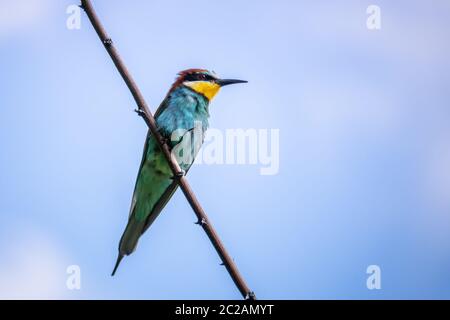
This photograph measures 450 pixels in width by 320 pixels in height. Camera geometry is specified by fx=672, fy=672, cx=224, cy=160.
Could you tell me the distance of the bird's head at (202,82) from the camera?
3982 millimetres

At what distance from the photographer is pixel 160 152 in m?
3.55

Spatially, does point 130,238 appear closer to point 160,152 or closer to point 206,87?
point 160,152

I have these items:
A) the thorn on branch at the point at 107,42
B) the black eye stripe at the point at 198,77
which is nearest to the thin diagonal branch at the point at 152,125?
the thorn on branch at the point at 107,42

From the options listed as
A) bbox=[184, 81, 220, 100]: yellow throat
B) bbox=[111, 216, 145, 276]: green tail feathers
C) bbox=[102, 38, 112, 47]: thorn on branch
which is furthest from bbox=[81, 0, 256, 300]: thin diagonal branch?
bbox=[184, 81, 220, 100]: yellow throat

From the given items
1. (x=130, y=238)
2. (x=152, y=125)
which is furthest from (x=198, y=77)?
(x=152, y=125)

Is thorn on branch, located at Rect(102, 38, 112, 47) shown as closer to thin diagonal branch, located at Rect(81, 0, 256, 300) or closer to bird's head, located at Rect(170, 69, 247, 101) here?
thin diagonal branch, located at Rect(81, 0, 256, 300)

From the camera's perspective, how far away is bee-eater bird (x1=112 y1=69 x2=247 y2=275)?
3551 mm

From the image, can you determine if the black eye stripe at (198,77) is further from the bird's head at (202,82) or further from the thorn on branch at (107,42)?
the thorn on branch at (107,42)
